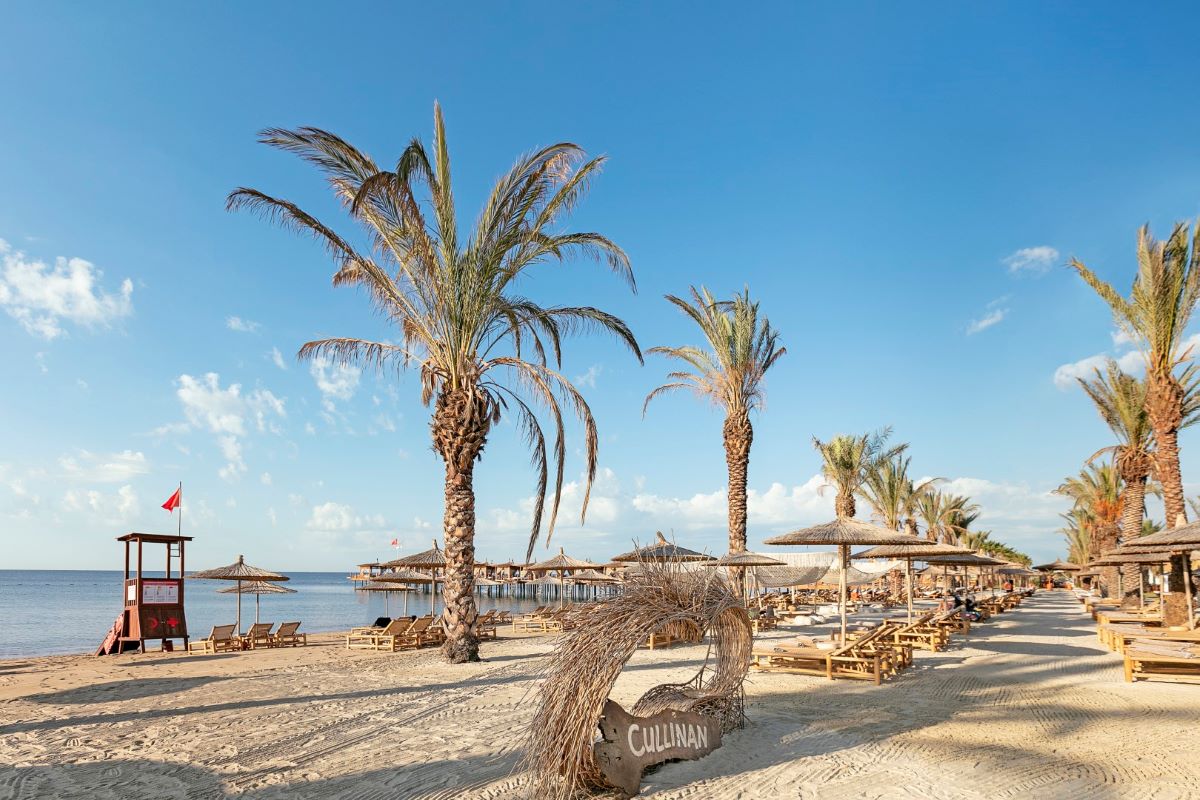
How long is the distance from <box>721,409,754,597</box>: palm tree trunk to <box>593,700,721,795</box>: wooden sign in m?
15.8

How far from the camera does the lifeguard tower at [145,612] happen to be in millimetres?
16375

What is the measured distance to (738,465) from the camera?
898 inches

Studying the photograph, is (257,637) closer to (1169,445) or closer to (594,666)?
(594,666)

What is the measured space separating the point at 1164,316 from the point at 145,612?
25.4m

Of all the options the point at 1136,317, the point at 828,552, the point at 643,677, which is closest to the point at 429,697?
the point at 643,677

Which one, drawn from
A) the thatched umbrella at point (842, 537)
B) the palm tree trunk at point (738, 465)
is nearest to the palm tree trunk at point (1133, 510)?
the palm tree trunk at point (738, 465)

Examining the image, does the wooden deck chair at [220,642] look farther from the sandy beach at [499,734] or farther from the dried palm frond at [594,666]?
the dried palm frond at [594,666]

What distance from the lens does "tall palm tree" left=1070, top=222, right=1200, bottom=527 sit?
17609mm

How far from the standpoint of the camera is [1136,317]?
18.7m

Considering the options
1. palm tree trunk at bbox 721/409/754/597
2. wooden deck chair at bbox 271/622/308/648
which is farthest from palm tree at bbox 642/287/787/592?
wooden deck chair at bbox 271/622/308/648

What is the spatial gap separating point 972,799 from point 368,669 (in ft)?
34.8

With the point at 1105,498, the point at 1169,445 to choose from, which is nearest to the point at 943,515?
the point at 1105,498

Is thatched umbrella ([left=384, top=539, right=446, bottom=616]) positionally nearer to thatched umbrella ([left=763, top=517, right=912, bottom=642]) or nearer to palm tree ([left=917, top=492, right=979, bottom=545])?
thatched umbrella ([left=763, top=517, right=912, bottom=642])

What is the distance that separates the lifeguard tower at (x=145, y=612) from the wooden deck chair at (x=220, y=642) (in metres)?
0.74
